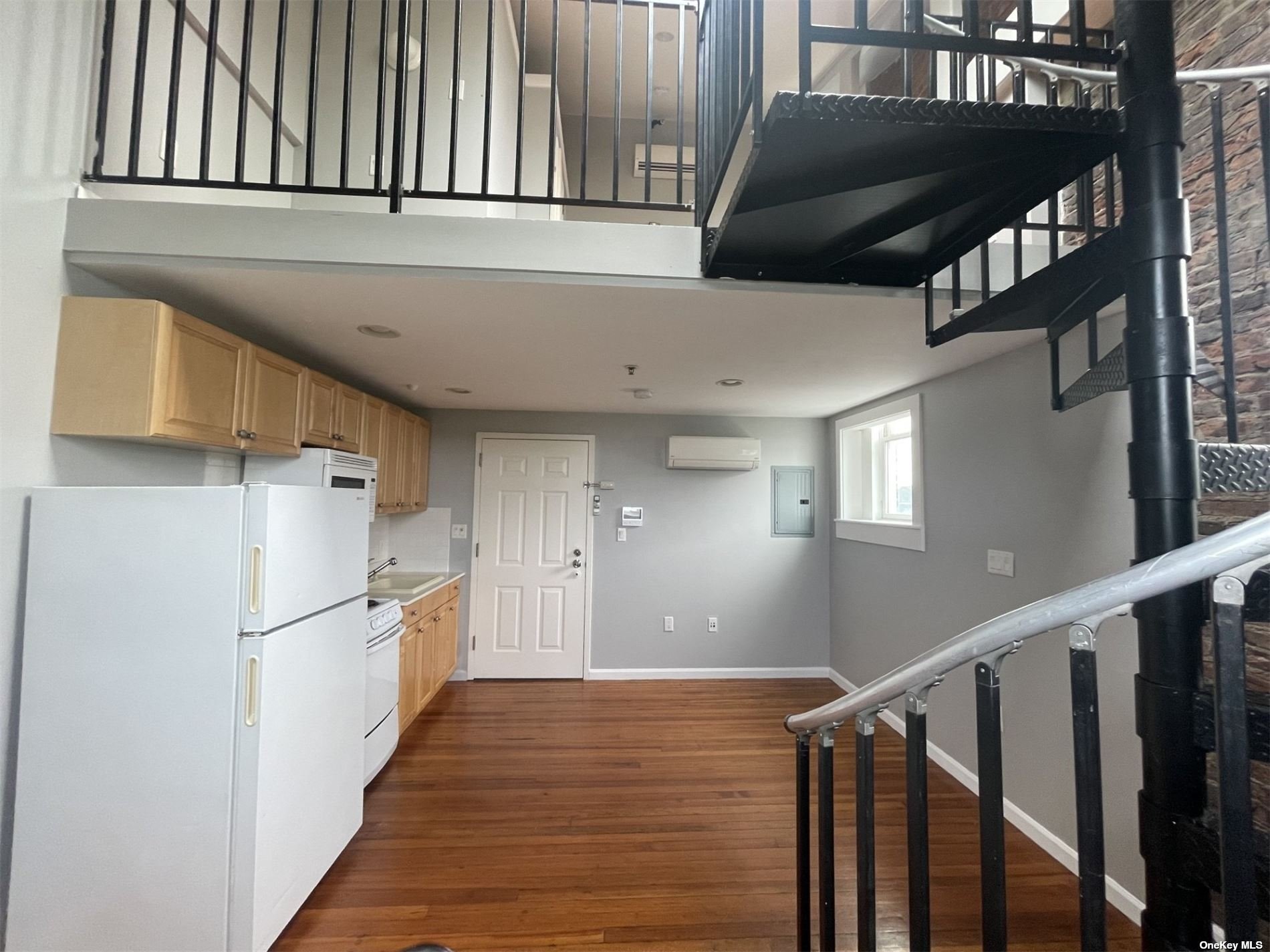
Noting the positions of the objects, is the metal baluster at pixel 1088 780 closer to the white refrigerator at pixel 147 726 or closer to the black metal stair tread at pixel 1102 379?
the black metal stair tread at pixel 1102 379

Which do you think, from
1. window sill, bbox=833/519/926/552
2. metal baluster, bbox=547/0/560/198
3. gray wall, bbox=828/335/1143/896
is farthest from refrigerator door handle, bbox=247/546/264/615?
window sill, bbox=833/519/926/552

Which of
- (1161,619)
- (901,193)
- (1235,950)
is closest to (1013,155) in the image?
(901,193)

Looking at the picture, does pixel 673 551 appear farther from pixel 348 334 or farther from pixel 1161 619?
pixel 1161 619

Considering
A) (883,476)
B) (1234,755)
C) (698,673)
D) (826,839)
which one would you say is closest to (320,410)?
(826,839)

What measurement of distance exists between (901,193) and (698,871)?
250 cm

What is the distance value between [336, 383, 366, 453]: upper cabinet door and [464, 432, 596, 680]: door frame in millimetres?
1342

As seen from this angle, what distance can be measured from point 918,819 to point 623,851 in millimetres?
1663

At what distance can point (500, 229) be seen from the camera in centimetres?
179

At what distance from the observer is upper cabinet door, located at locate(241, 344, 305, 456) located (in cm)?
220

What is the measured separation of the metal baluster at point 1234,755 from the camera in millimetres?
670

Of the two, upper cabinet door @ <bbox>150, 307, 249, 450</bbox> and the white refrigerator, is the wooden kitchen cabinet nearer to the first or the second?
upper cabinet door @ <bbox>150, 307, 249, 450</bbox>

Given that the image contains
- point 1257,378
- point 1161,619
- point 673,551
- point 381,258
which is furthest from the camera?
point 673,551

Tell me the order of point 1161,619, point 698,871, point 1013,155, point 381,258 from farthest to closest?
point 698,871
point 381,258
point 1013,155
point 1161,619

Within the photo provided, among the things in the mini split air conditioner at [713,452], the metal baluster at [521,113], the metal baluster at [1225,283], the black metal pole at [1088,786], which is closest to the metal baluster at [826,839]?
the black metal pole at [1088,786]
